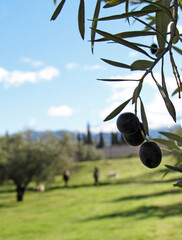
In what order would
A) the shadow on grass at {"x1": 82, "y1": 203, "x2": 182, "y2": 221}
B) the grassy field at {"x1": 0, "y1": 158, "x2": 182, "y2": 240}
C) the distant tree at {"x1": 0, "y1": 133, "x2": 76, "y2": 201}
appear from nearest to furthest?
the grassy field at {"x1": 0, "y1": 158, "x2": 182, "y2": 240} → the shadow on grass at {"x1": 82, "y1": 203, "x2": 182, "y2": 221} → the distant tree at {"x1": 0, "y1": 133, "x2": 76, "y2": 201}

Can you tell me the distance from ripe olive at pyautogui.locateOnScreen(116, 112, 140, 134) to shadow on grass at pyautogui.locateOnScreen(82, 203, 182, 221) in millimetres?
6799

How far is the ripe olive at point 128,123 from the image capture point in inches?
21.9

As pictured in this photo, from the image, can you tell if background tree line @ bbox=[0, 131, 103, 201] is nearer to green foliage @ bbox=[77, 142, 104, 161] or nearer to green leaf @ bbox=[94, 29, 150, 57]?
green leaf @ bbox=[94, 29, 150, 57]

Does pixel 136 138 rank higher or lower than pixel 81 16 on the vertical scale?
lower

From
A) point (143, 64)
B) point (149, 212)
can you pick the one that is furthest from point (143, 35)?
point (149, 212)

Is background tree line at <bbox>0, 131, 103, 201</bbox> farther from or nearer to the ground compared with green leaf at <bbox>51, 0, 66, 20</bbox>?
nearer to the ground

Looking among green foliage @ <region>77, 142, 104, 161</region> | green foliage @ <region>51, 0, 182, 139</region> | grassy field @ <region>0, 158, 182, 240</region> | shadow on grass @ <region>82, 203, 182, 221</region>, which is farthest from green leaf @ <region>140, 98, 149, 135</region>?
green foliage @ <region>77, 142, 104, 161</region>

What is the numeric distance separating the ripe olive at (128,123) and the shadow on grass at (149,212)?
6799 mm

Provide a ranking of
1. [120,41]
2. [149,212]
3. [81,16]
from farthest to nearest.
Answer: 1. [149,212]
2. [81,16]
3. [120,41]

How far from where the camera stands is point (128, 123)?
1.83 feet

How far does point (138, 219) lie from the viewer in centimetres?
683

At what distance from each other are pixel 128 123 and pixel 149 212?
7296mm

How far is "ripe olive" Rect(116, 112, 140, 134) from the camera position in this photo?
556 mm

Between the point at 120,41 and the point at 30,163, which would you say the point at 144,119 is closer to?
the point at 120,41
